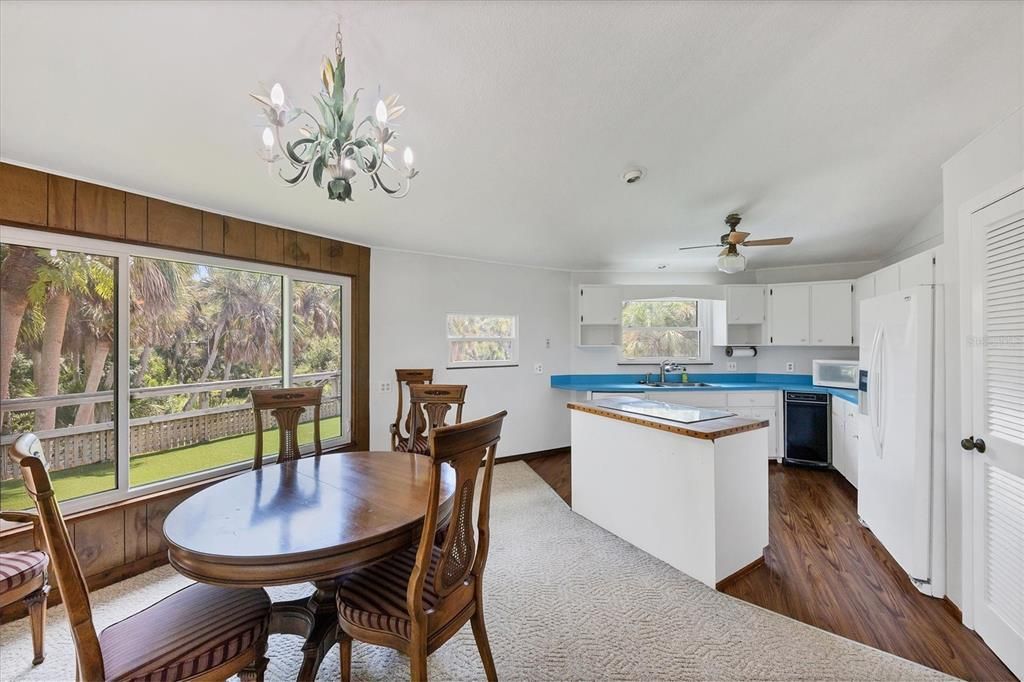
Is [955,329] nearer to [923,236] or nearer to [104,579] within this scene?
[923,236]

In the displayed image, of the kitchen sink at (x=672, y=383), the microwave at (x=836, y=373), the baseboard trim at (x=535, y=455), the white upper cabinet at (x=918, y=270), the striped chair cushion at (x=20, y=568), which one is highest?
the white upper cabinet at (x=918, y=270)

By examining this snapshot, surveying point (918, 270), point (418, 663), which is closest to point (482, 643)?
point (418, 663)

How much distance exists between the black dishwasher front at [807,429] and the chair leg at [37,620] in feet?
19.3

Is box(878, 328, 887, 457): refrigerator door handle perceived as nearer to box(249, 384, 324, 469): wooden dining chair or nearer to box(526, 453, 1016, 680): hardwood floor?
box(526, 453, 1016, 680): hardwood floor

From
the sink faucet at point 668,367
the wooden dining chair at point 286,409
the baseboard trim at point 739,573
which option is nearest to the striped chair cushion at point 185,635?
the wooden dining chair at point 286,409

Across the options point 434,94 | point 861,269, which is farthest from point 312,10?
point 861,269

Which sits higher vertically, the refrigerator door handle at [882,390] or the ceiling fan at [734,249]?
the ceiling fan at [734,249]

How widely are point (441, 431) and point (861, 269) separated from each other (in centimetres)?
575

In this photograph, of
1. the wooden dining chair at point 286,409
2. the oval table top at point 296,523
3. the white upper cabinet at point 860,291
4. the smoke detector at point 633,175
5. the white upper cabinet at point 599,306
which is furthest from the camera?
the white upper cabinet at point 599,306

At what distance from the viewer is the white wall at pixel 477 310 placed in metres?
4.02

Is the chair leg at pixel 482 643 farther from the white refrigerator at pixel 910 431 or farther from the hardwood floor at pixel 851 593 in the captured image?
the white refrigerator at pixel 910 431

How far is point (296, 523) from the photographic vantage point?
1.41 meters

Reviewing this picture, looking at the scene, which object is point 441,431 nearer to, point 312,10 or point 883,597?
point 312,10

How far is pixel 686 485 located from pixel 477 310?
2.94m
